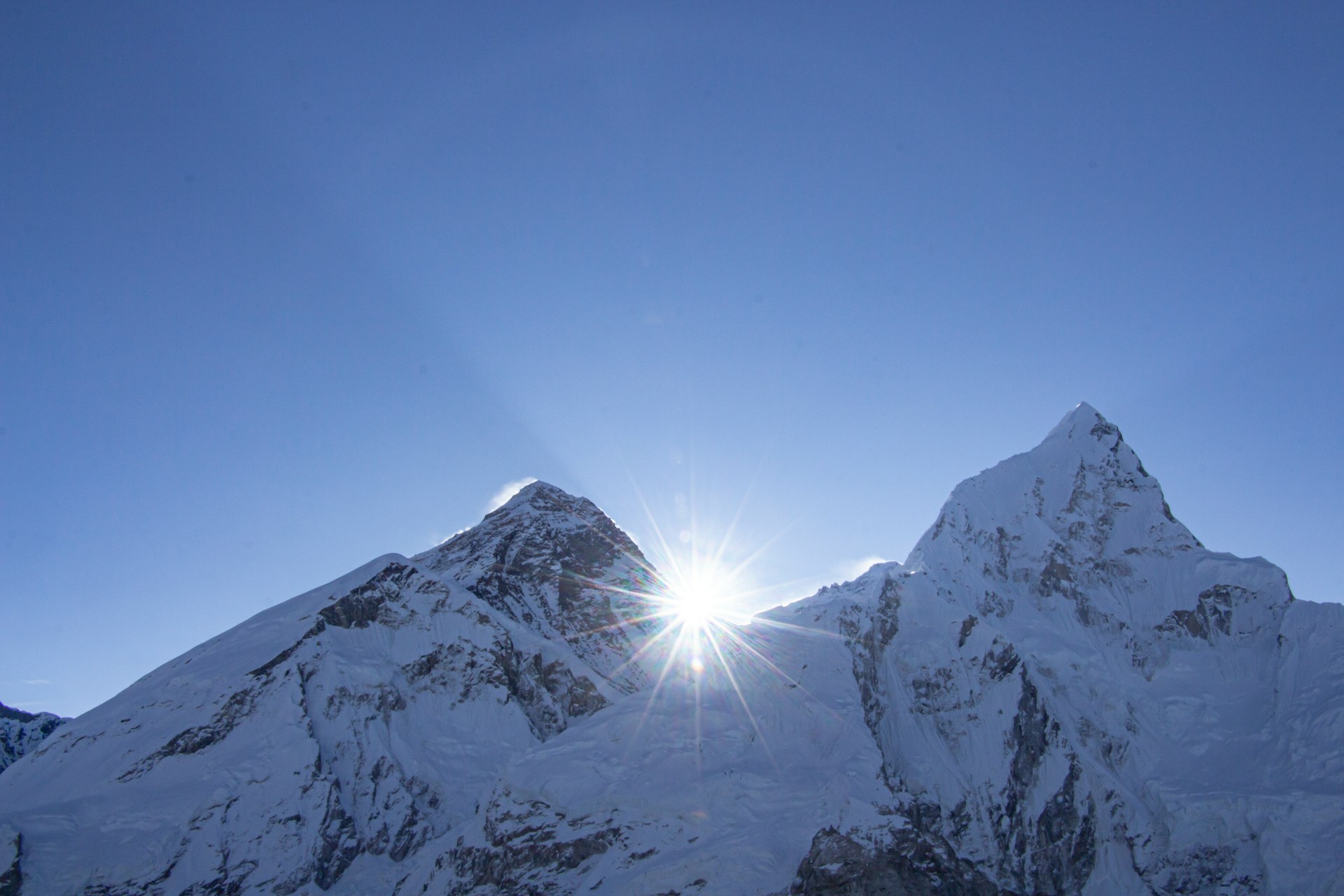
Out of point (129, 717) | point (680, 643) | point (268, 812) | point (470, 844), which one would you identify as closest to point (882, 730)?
point (680, 643)

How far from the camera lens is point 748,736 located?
70.6 m

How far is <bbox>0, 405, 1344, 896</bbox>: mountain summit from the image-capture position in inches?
2422

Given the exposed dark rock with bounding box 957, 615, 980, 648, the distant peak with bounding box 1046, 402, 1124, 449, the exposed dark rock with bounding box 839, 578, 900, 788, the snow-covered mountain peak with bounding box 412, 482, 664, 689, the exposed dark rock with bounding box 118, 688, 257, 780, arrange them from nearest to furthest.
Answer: the exposed dark rock with bounding box 118, 688, 257, 780, the exposed dark rock with bounding box 839, 578, 900, 788, the exposed dark rock with bounding box 957, 615, 980, 648, the snow-covered mountain peak with bounding box 412, 482, 664, 689, the distant peak with bounding box 1046, 402, 1124, 449

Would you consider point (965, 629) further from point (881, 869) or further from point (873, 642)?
point (881, 869)

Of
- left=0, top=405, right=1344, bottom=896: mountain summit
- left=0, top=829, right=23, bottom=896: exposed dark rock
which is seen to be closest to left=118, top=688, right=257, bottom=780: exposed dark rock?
left=0, top=405, right=1344, bottom=896: mountain summit

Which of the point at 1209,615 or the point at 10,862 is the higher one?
the point at 1209,615

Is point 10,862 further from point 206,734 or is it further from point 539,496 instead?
point 539,496

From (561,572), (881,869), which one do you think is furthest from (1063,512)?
(881,869)

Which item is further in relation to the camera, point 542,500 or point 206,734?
point 542,500

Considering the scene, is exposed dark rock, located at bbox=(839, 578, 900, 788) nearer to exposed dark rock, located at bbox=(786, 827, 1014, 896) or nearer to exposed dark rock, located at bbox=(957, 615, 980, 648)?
exposed dark rock, located at bbox=(957, 615, 980, 648)

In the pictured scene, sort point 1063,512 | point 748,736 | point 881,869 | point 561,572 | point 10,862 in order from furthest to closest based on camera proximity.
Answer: point 1063,512 < point 561,572 < point 748,736 < point 10,862 < point 881,869

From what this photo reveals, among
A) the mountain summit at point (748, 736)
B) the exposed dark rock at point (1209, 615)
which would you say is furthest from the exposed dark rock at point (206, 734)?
the exposed dark rock at point (1209, 615)

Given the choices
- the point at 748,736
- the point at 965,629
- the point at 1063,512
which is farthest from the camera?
the point at 1063,512

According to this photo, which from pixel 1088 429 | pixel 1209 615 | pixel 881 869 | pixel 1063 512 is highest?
pixel 1088 429
